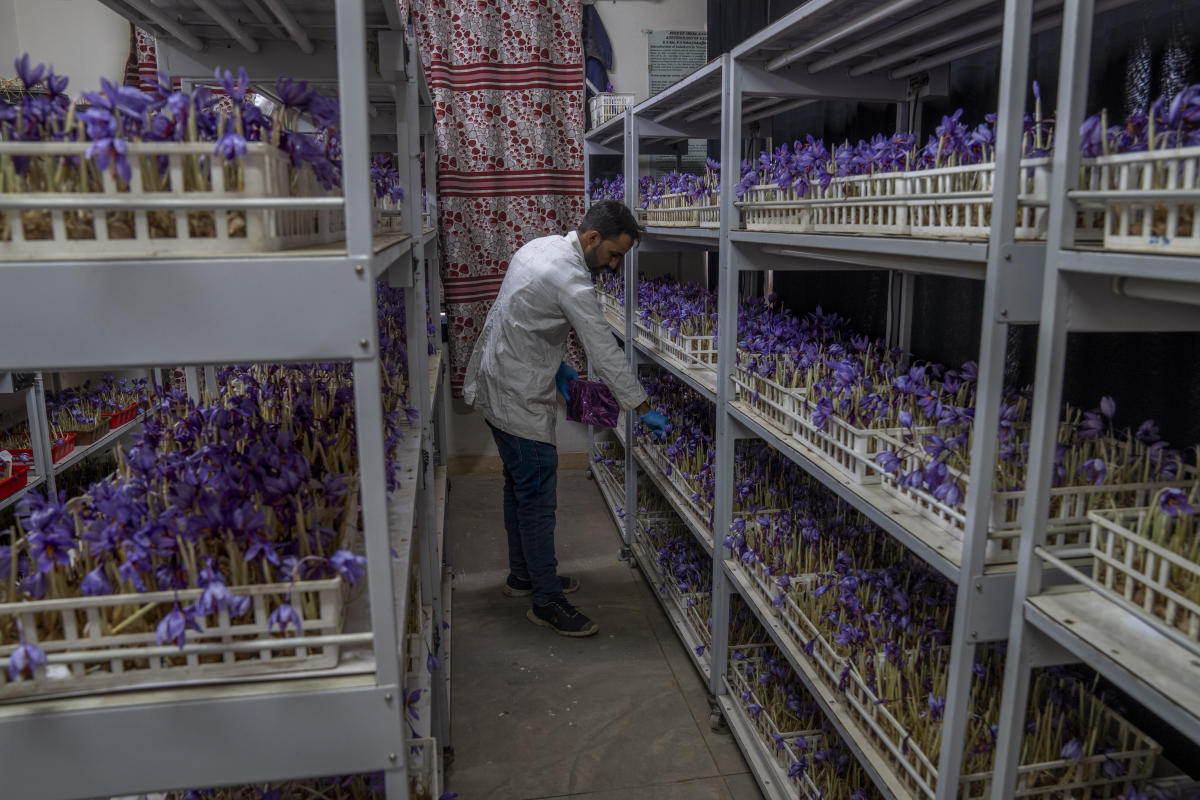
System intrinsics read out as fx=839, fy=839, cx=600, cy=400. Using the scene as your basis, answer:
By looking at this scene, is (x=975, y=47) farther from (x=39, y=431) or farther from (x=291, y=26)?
(x=39, y=431)

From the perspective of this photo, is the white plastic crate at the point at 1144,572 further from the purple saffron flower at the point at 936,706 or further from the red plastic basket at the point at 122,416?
the red plastic basket at the point at 122,416

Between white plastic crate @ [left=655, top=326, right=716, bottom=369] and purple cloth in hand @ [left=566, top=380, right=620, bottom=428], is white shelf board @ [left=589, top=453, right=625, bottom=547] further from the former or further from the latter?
white plastic crate @ [left=655, top=326, right=716, bottom=369]

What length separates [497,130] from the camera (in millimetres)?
5418

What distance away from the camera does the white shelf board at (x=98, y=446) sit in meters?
3.81

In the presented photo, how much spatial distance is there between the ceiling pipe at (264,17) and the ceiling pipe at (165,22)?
0.19 meters

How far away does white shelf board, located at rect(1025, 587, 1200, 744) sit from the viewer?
3.58ft

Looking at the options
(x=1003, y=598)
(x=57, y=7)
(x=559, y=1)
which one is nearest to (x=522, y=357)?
(x=1003, y=598)

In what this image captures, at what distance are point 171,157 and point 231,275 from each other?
18 cm

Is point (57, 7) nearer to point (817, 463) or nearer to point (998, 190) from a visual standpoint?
point (817, 463)

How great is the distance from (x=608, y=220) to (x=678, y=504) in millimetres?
1187

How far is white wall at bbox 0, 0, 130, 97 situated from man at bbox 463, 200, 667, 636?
306cm

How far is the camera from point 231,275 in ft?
3.34

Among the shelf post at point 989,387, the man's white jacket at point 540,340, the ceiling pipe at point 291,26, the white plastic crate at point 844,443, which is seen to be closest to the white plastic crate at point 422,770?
the shelf post at point 989,387

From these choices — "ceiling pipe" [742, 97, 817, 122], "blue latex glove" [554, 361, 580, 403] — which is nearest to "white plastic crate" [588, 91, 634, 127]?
"ceiling pipe" [742, 97, 817, 122]
